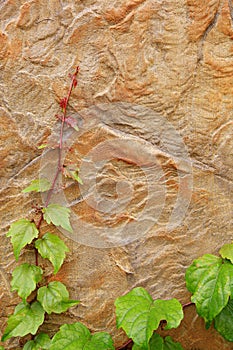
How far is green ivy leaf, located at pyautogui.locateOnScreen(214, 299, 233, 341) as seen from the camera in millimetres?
1888

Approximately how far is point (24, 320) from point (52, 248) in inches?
11.1

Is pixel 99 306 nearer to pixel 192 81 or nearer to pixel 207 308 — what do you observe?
pixel 207 308

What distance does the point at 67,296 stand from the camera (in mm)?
1878

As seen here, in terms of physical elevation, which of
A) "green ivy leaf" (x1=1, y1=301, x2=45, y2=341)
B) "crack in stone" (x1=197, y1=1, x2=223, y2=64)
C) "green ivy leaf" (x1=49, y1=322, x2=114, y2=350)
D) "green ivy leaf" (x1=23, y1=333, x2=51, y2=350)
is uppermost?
"crack in stone" (x1=197, y1=1, x2=223, y2=64)

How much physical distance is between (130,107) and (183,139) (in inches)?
9.3

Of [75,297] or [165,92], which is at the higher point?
[165,92]

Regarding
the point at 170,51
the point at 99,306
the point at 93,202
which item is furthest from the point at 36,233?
the point at 170,51

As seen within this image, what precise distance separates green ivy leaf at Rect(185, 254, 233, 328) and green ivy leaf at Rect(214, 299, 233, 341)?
0.13 meters

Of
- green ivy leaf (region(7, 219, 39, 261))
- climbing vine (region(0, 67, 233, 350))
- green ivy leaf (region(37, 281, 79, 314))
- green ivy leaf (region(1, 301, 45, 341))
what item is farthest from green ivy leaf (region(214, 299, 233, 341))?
green ivy leaf (region(7, 219, 39, 261))

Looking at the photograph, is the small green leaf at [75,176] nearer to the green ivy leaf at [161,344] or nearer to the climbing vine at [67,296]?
the climbing vine at [67,296]

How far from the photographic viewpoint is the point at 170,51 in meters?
1.85

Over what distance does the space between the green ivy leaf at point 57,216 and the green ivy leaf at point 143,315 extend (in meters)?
0.32

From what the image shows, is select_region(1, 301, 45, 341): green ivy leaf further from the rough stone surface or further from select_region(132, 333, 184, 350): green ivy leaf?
select_region(132, 333, 184, 350): green ivy leaf

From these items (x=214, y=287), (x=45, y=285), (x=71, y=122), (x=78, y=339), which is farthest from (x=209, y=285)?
(x=71, y=122)
